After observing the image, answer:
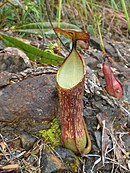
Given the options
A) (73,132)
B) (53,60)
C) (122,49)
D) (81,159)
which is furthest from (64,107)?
(122,49)

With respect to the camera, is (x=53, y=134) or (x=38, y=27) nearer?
(x=53, y=134)

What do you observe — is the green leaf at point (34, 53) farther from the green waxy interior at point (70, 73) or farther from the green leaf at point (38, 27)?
the green waxy interior at point (70, 73)

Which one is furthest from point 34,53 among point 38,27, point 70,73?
point 70,73

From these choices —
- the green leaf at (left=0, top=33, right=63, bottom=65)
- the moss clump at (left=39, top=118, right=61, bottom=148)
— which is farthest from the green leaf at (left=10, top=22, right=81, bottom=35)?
the moss clump at (left=39, top=118, right=61, bottom=148)

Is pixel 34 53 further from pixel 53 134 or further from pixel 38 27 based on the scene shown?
pixel 53 134

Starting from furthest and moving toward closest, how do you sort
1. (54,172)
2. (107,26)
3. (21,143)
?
(107,26) < (21,143) < (54,172)

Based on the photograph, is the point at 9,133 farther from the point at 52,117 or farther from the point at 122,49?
the point at 122,49

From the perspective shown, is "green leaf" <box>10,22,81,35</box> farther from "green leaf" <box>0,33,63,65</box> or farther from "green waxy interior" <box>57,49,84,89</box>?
"green waxy interior" <box>57,49,84,89</box>

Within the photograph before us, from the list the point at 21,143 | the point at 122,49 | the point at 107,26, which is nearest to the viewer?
the point at 21,143
